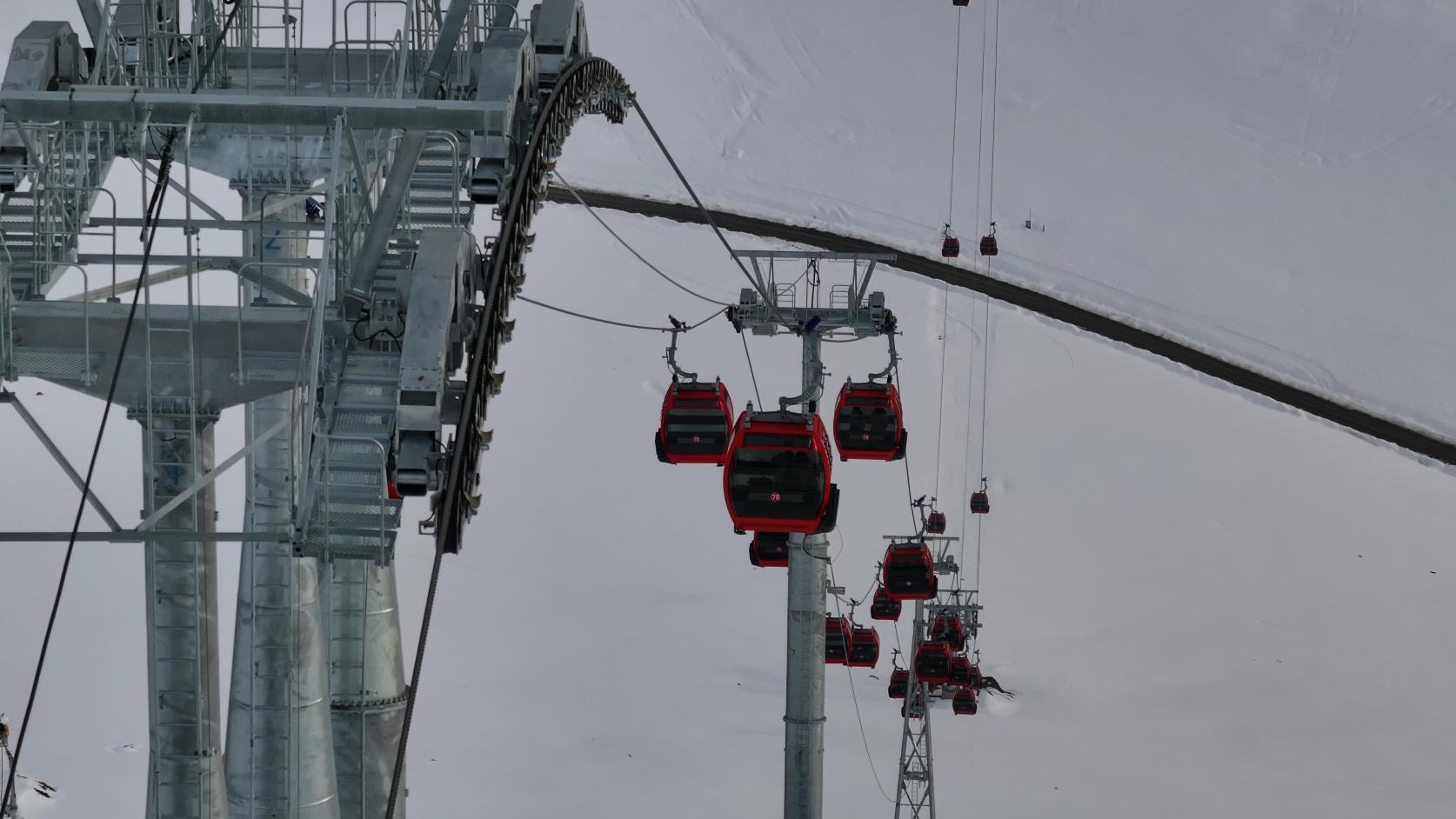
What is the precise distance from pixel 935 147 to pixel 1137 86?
7156 mm

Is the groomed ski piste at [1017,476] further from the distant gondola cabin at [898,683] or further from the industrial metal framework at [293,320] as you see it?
the industrial metal framework at [293,320]

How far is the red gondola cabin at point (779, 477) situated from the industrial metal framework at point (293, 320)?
3164 millimetres

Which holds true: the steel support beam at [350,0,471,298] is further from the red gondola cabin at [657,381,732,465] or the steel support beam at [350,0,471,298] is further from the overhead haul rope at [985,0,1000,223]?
the overhead haul rope at [985,0,1000,223]

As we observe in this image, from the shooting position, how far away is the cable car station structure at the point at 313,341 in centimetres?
942

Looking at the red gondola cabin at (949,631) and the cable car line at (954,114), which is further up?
the cable car line at (954,114)

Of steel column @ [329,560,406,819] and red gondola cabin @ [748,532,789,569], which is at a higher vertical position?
red gondola cabin @ [748,532,789,569]

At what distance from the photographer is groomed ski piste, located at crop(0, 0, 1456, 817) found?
28641 mm

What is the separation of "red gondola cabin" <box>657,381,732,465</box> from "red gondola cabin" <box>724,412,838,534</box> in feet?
7.40

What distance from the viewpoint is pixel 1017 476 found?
3816 centimetres

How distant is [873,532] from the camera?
3616 centimetres

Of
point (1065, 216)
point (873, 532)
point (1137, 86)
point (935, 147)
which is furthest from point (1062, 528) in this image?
point (1137, 86)

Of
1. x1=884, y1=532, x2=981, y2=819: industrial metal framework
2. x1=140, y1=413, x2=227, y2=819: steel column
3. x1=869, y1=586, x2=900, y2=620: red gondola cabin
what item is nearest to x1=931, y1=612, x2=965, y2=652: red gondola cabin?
x1=884, y1=532, x2=981, y2=819: industrial metal framework

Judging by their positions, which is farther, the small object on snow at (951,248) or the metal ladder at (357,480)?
the small object on snow at (951,248)

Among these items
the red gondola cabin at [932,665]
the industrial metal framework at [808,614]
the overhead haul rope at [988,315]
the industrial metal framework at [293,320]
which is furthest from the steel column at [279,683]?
the overhead haul rope at [988,315]
